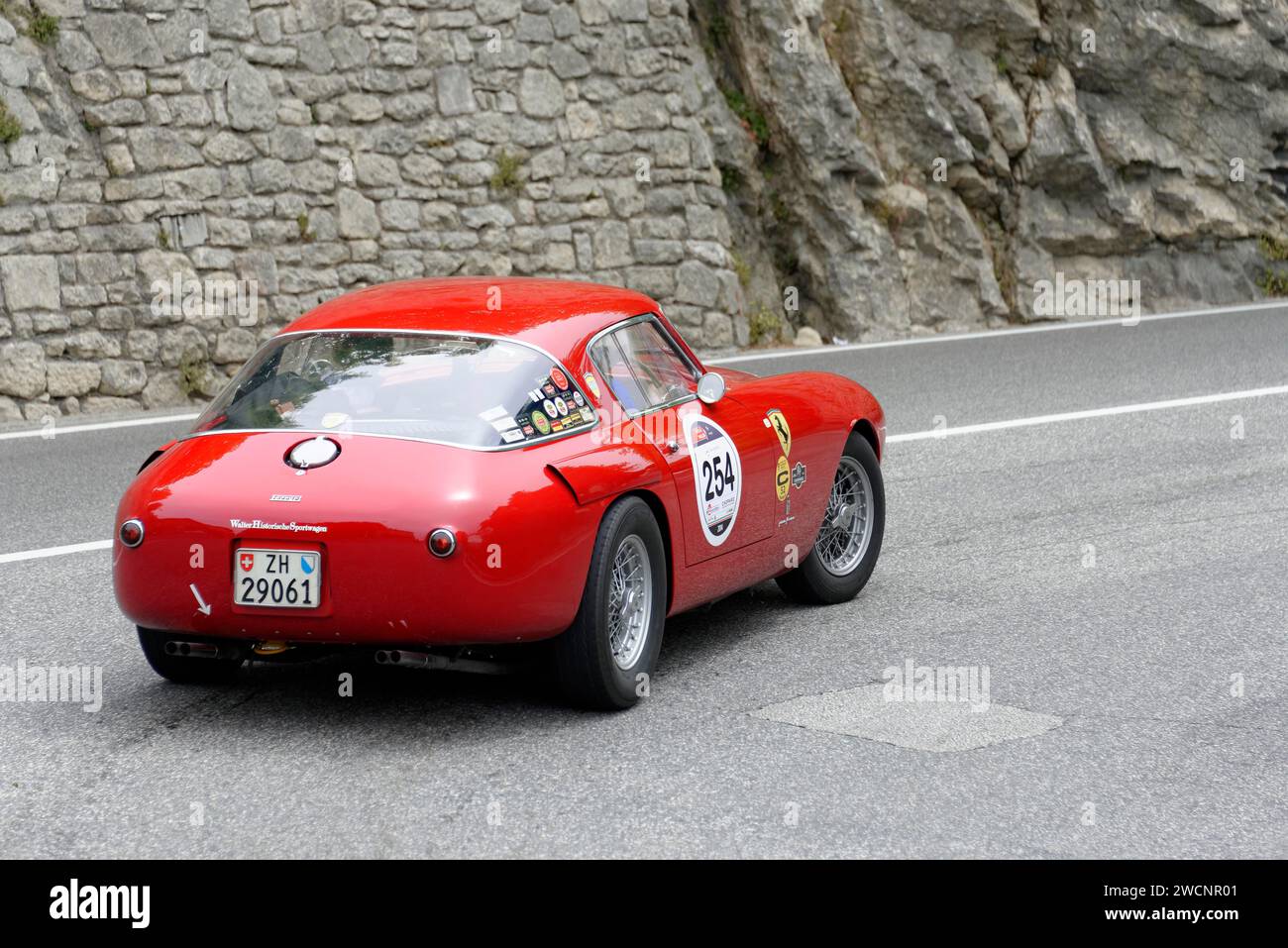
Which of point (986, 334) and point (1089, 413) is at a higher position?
point (1089, 413)

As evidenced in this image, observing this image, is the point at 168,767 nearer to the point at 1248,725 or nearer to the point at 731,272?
the point at 1248,725

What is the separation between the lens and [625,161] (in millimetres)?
15977

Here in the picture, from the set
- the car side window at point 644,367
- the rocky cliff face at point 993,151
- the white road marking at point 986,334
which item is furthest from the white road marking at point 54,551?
the rocky cliff face at point 993,151

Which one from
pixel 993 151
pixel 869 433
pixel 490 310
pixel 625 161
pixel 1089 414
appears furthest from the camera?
pixel 993 151

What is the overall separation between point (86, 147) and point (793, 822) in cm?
1081

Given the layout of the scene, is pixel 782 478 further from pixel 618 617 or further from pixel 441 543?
pixel 441 543

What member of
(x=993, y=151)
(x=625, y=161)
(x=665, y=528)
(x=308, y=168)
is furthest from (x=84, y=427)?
(x=993, y=151)

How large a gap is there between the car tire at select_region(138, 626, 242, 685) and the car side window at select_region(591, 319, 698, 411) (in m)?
1.66

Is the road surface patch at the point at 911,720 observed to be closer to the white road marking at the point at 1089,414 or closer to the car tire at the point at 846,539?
the car tire at the point at 846,539

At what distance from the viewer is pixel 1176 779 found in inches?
193

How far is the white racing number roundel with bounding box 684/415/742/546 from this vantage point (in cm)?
604

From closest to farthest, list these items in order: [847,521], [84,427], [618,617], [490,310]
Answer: [618,617]
[490,310]
[847,521]
[84,427]

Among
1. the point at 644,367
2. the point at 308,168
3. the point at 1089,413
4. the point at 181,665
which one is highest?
the point at 308,168

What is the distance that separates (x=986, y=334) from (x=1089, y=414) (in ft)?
16.9
